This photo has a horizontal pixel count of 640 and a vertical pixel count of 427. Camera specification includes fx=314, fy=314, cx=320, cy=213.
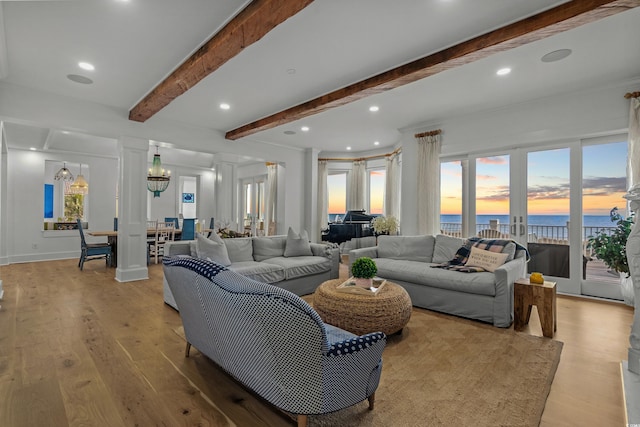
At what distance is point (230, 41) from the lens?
270cm

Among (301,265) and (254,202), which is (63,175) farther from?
(301,265)

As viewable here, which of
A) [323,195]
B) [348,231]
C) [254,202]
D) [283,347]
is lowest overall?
[283,347]

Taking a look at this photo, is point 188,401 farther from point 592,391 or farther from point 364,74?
point 364,74

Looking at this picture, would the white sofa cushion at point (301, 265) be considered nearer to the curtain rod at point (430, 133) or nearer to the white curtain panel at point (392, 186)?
the curtain rod at point (430, 133)

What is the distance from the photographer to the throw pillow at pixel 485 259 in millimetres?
3697

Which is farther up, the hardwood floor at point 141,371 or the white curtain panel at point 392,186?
the white curtain panel at point 392,186

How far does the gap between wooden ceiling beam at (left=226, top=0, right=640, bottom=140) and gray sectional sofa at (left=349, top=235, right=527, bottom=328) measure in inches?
85.1

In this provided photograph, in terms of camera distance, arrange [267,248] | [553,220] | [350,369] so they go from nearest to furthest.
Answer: [350,369] → [553,220] → [267,248]

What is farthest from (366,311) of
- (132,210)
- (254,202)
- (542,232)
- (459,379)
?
(254,202)

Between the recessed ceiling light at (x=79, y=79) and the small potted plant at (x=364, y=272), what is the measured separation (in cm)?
405

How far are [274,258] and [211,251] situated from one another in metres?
1.03

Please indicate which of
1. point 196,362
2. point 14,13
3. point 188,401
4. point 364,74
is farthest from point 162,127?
point 188,401

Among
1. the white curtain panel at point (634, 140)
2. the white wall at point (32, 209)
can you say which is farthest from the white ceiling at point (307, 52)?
the white wall at point (32, 209)

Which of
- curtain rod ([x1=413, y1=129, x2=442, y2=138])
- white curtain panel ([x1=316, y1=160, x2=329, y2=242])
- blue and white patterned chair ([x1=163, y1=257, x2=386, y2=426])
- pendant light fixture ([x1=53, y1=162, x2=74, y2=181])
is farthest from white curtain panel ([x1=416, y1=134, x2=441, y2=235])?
pendant light fixture ([x1=53, y1=162, x2=74, y2=181])
